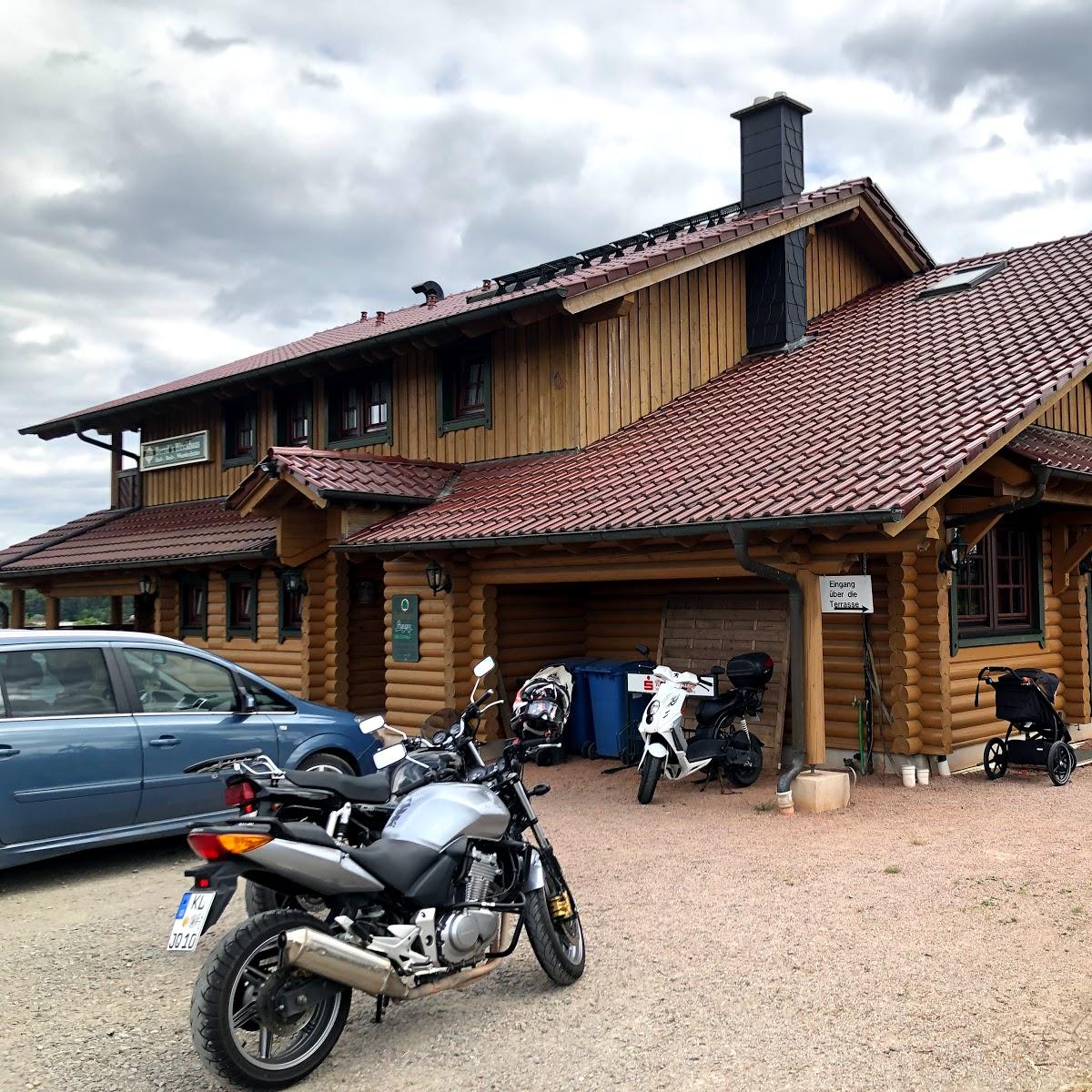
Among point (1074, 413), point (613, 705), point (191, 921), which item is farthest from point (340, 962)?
point (1074, 413)

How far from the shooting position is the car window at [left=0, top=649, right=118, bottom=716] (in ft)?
22.1

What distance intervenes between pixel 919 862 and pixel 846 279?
11.2 m

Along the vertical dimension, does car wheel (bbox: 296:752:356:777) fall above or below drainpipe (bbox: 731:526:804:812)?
below

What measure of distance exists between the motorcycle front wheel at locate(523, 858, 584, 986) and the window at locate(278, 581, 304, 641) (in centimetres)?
1036

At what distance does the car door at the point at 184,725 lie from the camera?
7.10 m

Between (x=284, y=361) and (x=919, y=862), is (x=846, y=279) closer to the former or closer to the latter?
(x=284, y=361)

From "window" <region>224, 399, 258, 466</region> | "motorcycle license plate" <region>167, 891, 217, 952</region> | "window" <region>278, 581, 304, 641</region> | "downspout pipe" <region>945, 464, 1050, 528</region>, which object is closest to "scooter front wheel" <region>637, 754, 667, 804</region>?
"downspout pipe" <region>945, 464, 1050, 528</region>

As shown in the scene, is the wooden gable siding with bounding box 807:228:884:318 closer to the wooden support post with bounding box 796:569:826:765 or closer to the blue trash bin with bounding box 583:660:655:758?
the blue trash bin with bounding box 583:660:655:758

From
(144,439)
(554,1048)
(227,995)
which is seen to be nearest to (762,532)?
(554,1048)

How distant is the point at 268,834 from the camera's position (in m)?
3.94

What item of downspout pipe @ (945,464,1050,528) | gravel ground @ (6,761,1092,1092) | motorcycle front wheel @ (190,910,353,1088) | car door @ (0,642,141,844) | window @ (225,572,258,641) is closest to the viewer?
motorcycle front wheel @ (190,910,353,1088)

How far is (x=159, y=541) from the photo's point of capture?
16.6 meters

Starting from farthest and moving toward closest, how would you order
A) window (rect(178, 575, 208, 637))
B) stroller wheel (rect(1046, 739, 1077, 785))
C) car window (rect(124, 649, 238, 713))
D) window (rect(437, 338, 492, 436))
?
window (rect(178, 575, 208, 637)) → window (rect(437, 338, 492, 436)) → stroller wheel (rect(1046, 739, 1077, 785)) → car window (rect(124, 649, 238, 713))

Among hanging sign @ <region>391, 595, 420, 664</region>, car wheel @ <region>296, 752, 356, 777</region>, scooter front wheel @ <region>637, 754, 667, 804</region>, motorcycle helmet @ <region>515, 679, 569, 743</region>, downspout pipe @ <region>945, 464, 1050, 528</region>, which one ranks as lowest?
scooter front wheel @ <region>637, 754, 667, 804</region>
